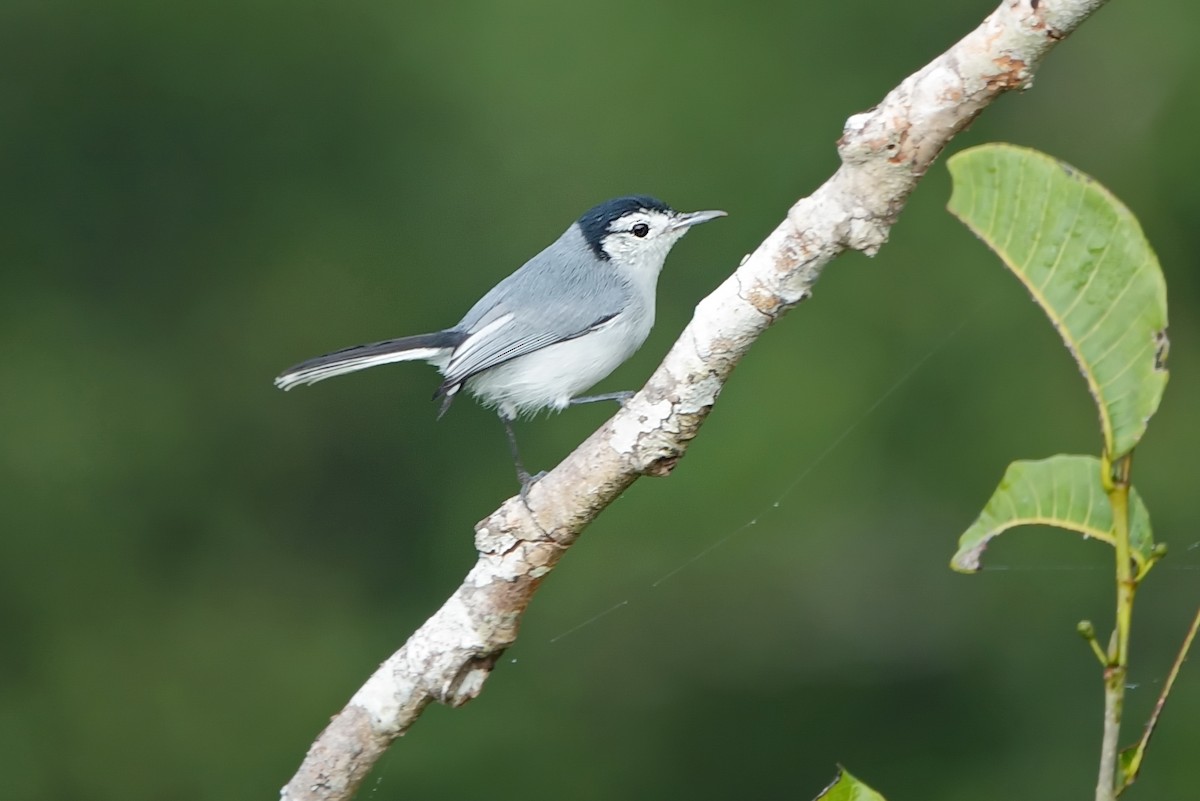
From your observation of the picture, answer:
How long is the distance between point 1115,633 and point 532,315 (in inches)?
68.9

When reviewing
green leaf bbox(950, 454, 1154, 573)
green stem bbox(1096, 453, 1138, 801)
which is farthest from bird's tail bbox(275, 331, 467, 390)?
green stem bbox(1096, 453, 1138, 801)

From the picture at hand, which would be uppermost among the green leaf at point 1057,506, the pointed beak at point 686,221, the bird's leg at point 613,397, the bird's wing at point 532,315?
the pointed beak at point 686,221

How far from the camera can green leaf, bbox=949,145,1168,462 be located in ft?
4.02

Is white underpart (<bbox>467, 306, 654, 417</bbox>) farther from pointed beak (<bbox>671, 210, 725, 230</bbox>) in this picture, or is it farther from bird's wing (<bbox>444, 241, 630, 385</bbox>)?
pointed beak (<bbox>671, 210, 725, 230</bbox>)

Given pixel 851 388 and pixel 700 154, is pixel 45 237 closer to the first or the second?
pixel 700 154

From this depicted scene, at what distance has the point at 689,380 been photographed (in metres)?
1.85

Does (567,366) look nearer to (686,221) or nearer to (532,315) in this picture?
(532,315)

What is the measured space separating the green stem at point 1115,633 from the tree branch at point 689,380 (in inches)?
19.9

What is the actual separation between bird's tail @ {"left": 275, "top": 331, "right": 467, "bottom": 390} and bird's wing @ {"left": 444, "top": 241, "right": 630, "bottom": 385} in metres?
0.04

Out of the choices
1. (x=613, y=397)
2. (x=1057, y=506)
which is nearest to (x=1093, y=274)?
(x=1057, y=506)

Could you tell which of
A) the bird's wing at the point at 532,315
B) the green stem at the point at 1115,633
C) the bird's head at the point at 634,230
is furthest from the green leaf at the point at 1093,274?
the bird's head at the point at 634,230

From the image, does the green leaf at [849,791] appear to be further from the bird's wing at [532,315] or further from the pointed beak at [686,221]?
the pointed beak at [686,221]

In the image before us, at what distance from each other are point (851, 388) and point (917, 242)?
64cm

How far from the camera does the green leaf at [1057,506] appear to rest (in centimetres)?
131
